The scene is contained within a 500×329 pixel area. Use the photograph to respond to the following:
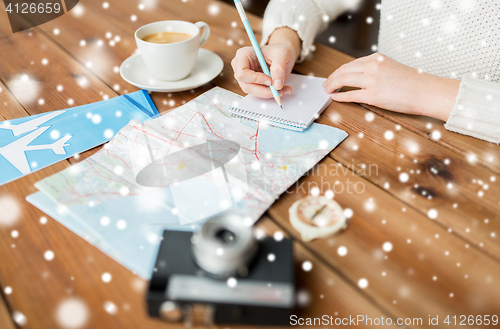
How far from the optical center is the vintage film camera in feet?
1.20

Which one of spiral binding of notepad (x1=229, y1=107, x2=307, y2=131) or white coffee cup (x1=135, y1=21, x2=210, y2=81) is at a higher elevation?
white coffee cup (x1=135, y1=21, x2=210, y2=81)

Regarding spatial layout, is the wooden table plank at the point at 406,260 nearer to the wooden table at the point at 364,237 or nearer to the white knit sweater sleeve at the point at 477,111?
the wooden table at the point at 364,237

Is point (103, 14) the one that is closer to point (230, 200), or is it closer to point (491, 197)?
point (230, 200)

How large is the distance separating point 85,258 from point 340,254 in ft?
1.09

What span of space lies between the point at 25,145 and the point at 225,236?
0.47 metres

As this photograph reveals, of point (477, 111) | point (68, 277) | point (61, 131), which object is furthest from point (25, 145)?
point (477, 111)

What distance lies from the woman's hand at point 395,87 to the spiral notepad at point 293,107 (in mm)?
42

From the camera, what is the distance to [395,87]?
745 mm

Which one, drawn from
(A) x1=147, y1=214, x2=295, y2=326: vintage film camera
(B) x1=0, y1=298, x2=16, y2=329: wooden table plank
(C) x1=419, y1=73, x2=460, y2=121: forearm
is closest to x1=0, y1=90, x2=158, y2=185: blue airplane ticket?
(B) x1=0, y1=298, x2=16, y2=329: wooden table plank

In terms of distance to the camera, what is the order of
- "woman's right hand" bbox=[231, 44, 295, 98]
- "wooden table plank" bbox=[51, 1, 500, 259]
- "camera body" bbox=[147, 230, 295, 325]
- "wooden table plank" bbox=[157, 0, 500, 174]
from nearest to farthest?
"camera body" bbox=[147, 230, 295, 325] → "wooden table plank" bbox=[51, 1, 500, 259] → "wooden table plank" bbox=[157, 0, 500, 174] → "woman's right hand" bbox=[231, 44, 295, 98]

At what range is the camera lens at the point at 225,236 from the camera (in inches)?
15.4

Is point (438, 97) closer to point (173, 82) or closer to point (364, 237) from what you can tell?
point (364, 237)

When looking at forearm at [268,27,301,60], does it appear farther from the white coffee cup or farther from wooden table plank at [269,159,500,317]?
wooden table plank at [269,159,500,317]

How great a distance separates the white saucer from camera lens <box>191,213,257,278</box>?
484 millimetres
